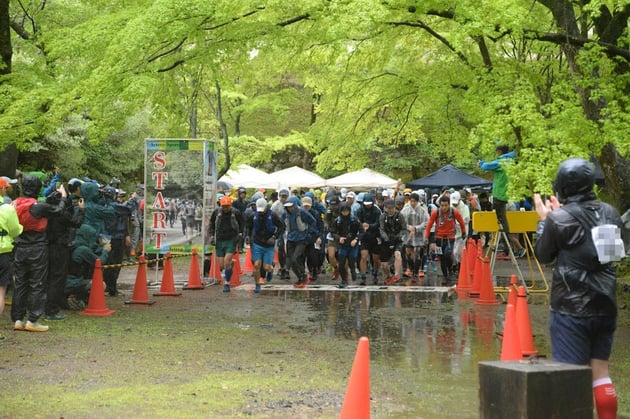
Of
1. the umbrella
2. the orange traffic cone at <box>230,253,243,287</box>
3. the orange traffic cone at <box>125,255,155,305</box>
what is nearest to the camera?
the orange traffic cone at <box>125,255,155,305</box>

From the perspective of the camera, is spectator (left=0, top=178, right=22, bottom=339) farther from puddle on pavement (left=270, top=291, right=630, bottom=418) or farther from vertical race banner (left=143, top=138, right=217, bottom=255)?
vertical race banner (left=143, top=138, right=217, bottom=255)

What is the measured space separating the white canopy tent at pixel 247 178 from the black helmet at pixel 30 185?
71.2 feet

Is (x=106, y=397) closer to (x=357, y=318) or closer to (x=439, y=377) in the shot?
(x=439, y=377)

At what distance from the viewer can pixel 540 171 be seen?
10211 mm

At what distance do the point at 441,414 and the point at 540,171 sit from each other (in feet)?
13.7

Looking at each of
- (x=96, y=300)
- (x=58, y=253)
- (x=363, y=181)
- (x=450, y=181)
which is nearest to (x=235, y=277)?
(x=96, y=300)

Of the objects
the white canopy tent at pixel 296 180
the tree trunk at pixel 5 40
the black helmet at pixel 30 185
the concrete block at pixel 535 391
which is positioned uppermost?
the tree trunk at pixel 5 40

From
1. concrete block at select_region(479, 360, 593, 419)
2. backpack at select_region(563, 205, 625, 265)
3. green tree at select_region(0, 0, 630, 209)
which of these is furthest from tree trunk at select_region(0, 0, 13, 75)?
concrete block at select_region(479, 360, 593, 419)

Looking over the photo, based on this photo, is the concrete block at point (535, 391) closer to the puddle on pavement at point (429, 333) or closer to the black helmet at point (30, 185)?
the puddle on pavement at point (429, 333)

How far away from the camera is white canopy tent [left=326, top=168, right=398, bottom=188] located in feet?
105

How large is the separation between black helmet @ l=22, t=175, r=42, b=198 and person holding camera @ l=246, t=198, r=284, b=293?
5.62 meters

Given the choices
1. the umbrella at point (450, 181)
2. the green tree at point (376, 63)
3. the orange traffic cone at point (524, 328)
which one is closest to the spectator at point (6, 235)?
the green tree at point (376, 63)

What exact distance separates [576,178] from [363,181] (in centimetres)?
2651

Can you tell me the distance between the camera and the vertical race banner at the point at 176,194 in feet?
56.3
